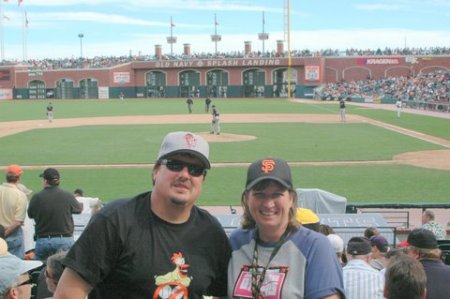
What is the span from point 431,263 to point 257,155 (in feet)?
64.2

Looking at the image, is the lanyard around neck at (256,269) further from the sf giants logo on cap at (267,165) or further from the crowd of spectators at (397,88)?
the crowd of spectators at (397,88)

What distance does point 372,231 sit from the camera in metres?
7.73

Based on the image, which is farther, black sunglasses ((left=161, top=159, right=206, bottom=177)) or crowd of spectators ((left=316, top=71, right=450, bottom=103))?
crowd of spectators ((left=316, top=71, right=450, bottom=103))

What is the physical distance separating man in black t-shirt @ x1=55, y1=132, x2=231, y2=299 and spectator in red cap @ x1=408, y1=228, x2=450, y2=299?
2061 mm

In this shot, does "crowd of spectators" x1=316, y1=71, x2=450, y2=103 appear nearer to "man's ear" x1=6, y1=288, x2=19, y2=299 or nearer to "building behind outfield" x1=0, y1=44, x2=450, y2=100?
"building behind outfield" x1=0, y1=44, x2=450, y2=100

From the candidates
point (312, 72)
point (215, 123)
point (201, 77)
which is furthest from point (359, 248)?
point (201, 77)

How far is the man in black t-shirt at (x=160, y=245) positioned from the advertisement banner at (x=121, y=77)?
83.9 meters

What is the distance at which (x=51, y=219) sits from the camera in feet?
24.0

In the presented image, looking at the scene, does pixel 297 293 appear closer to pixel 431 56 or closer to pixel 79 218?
pixel 79 218

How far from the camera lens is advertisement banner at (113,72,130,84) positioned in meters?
85.1

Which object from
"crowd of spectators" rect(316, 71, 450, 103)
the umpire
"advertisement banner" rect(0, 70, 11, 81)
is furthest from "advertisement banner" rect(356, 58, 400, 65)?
the umpire

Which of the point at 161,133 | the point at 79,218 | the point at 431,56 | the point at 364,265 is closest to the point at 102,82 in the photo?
the point at 431,56

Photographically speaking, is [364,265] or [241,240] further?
[364,265]

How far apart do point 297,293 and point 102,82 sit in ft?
277
